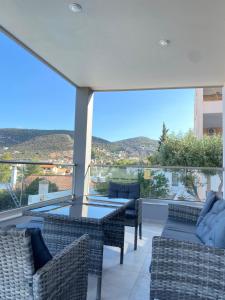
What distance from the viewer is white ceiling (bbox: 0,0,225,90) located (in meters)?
2.84

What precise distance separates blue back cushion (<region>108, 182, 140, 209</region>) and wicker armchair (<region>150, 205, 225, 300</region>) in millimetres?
2223

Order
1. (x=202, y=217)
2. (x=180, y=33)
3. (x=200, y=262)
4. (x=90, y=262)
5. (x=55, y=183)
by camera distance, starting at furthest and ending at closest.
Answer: (x=55, y=183) → (x=180, y=33) → (x=202, y=217) → (x=90, y=262) → (x=200, y=262)

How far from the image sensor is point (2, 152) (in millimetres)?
3982

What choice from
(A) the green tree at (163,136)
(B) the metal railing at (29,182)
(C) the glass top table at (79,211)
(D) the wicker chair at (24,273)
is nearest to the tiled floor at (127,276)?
(C) the glass top table at (79,211)

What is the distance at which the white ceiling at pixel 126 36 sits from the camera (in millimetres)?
2838

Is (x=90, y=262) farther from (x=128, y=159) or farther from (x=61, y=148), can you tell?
(x=128, y=159)

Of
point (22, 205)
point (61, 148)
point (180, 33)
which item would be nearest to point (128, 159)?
point (61, 148)

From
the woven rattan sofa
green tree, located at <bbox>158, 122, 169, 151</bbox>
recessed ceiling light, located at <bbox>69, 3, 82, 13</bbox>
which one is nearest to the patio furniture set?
the woven rattan sofa

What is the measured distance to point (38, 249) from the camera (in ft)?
4.16

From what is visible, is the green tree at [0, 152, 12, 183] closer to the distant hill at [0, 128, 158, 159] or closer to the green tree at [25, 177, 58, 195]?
the green tree at [25, 177, 58, 195]

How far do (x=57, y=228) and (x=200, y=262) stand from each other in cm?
121

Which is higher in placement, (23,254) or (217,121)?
(217,121)

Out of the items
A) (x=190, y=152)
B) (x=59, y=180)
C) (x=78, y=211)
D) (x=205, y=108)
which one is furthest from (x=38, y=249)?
(x=205, y=108)

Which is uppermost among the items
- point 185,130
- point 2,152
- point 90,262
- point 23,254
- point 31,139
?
point 185,130
